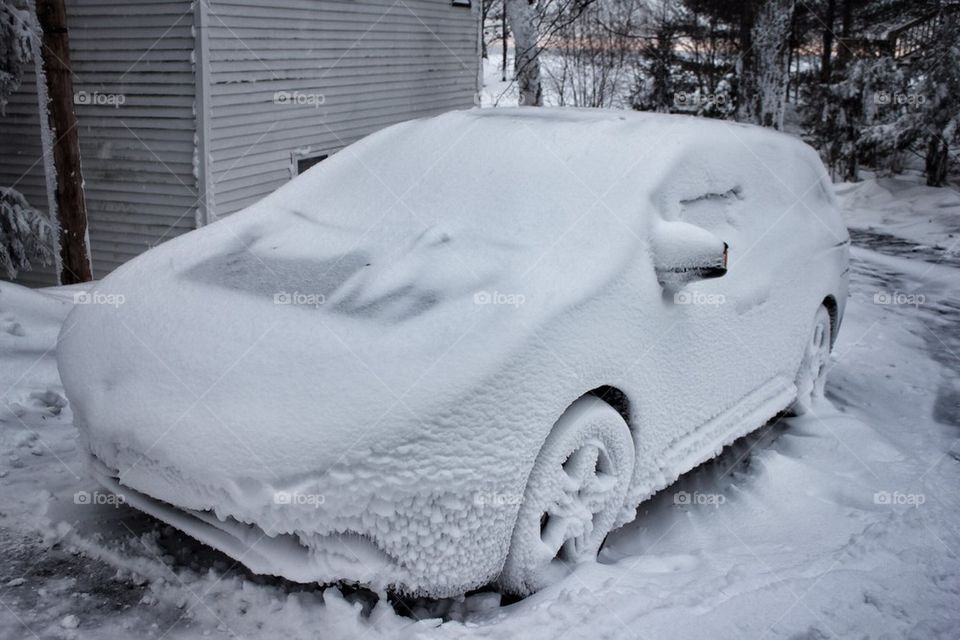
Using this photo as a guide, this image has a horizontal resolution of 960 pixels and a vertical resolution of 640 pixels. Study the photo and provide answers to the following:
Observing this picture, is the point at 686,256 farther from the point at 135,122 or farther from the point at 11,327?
the point at 135,122

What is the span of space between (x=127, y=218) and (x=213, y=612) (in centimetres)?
741

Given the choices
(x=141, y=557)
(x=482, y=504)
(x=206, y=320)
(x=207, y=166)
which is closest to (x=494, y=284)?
(x=482, y=504)

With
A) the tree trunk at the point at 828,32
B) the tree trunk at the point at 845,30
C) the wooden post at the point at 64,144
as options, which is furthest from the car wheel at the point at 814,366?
the tree trunk at the point at 828,32

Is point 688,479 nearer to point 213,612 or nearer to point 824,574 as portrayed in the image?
point 824,574

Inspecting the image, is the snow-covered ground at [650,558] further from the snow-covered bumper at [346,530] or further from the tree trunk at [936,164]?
the tree trunk at [936,164]

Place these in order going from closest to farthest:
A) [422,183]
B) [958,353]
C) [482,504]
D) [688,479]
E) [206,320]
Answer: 1. [482,504]
2. [206,320]
3. [422,183]
4. [688,479]
5. [958,353]

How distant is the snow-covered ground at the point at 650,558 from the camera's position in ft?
9.32

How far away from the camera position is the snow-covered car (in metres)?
2.66

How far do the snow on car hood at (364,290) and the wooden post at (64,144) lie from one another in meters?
5.00

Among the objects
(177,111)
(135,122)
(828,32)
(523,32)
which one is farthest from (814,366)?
(828,32)

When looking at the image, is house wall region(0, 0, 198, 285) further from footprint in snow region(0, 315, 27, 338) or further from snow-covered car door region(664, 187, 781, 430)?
snow-covered car door region(664, 187, 781, 430)

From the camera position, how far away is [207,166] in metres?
8.84

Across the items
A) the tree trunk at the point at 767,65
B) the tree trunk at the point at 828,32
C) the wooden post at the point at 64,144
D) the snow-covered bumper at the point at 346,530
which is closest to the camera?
the snow-covered bumper at the point at 346,530

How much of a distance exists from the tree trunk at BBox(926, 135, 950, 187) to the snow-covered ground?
10870 millimetres
